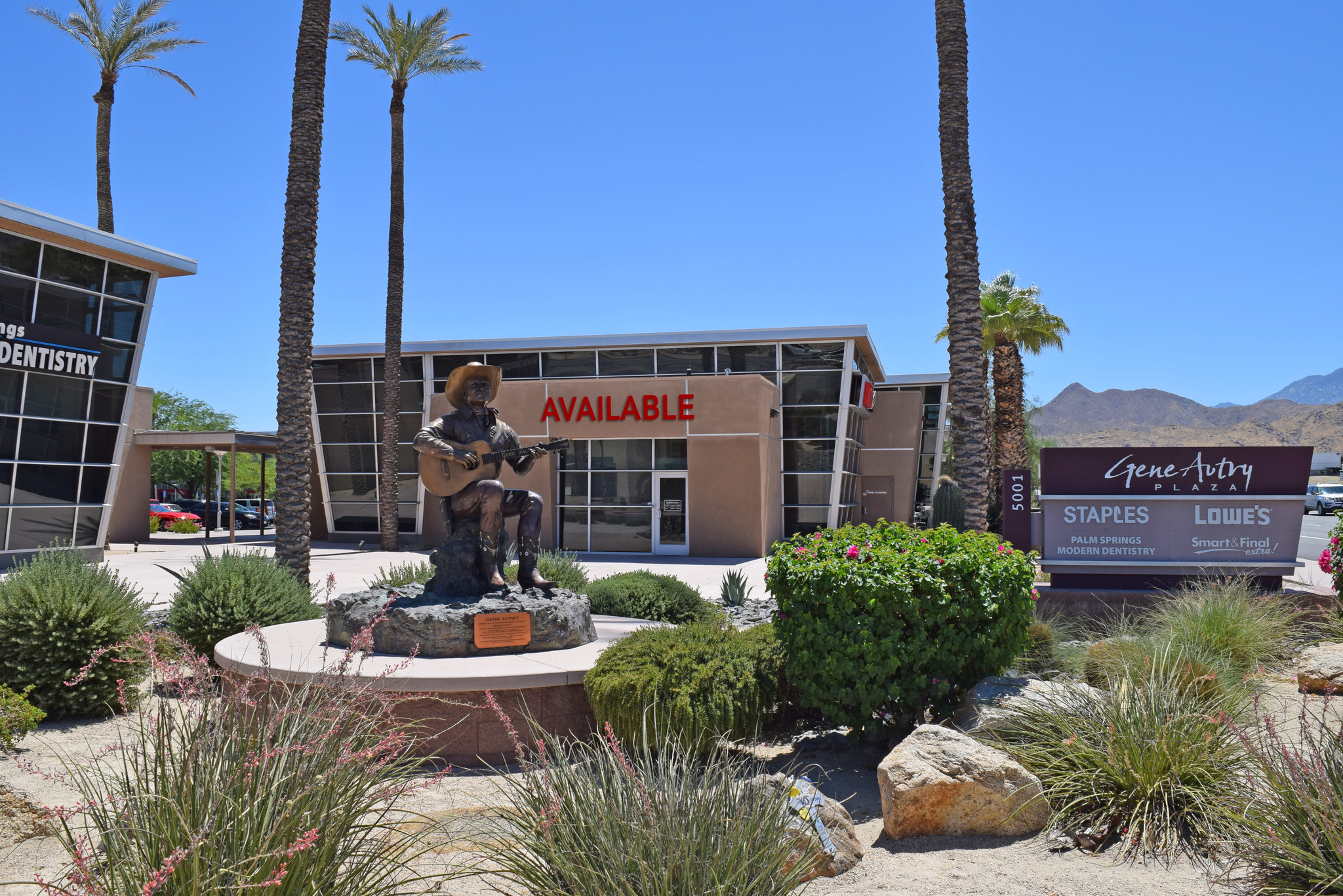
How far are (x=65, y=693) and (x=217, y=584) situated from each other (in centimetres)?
175

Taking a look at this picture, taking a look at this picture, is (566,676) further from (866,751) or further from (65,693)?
(65,693)

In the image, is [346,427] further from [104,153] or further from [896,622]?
[896,622]

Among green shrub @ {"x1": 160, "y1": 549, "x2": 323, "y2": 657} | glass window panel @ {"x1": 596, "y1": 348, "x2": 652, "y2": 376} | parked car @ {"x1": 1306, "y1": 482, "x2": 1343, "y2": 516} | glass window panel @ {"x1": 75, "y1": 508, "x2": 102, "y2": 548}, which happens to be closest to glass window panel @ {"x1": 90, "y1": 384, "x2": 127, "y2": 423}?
glass window panel @ {"x1": 75, "y1": 508, "x2": 102, "y2": 548}

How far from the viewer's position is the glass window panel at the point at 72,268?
19188mm

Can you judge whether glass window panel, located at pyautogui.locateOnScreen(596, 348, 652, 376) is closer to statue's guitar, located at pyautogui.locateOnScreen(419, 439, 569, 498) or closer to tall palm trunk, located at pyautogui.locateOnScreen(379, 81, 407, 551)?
tall palm trunk, located at pyautogui.locateOnScreen(379, 81, 407, 551)

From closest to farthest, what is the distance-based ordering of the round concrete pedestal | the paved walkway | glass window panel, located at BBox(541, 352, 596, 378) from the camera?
the round concrete pedestal, the paved walkway, glass window panel, located at BBox(541, 352, 596, 378)

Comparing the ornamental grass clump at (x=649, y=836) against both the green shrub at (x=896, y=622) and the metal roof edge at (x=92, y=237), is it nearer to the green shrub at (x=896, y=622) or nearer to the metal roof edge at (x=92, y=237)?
the green shrub at (x=896, y=622)

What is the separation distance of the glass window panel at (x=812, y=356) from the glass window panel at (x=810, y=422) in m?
1.14

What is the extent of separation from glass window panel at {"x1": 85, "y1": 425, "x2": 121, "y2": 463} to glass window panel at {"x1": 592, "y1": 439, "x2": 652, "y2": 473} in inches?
437

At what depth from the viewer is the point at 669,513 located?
78.5ft

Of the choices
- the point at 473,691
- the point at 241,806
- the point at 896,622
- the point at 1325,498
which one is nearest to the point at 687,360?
the point at 473,691

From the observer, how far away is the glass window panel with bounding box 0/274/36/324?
60.2ft

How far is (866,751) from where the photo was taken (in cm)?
633

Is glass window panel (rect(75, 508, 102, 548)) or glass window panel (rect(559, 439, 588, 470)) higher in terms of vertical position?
glass window panel (rect(559, 439, 588, 470))
